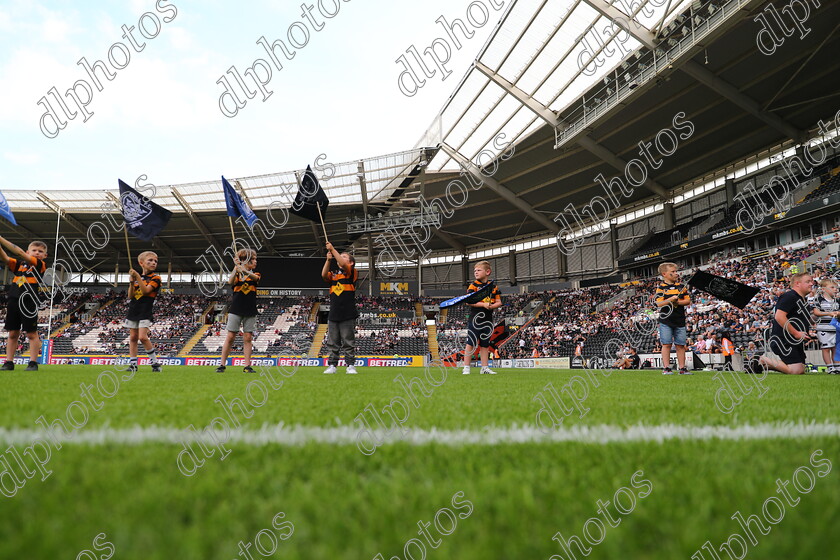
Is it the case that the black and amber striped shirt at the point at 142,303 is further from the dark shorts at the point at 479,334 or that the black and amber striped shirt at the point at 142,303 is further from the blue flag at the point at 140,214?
the dark shorts at the point at 479,334

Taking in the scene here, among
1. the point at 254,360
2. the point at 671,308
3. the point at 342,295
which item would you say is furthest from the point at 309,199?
the point at 254,360

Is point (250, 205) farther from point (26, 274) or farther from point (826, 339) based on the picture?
point (826, 339)

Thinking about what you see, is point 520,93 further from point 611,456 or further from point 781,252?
point 611,456

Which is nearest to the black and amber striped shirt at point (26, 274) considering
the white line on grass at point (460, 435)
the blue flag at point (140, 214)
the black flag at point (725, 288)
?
the blue flag at point (140, 214)

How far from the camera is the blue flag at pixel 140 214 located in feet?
30.0

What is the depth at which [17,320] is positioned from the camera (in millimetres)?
6508

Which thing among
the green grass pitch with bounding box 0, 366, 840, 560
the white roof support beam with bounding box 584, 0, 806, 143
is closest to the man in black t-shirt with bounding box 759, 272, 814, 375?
the green grass pitch with bounding box 0, 366, 840, 560

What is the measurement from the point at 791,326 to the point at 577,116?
19.7m

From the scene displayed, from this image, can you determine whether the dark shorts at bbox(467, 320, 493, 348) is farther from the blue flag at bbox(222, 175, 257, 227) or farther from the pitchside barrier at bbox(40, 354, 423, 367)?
the pitchside barrier at bbox(40, 354, 423, 367)

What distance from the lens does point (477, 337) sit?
812cm

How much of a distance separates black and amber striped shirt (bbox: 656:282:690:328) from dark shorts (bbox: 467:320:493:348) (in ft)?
9.17

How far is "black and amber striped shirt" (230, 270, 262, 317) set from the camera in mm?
7438

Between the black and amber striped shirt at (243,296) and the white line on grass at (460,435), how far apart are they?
5670 mm

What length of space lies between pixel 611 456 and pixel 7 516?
1.62 meters
